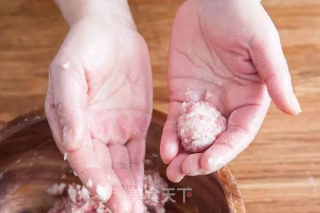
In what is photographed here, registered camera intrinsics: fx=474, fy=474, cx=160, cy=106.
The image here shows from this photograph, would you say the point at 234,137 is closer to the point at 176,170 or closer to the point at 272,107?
the point at 176,170

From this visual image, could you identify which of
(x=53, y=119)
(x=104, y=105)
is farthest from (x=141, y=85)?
(x=53, y=119)

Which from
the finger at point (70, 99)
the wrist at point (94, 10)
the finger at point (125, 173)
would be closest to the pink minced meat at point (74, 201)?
the finger at point (125, 173)

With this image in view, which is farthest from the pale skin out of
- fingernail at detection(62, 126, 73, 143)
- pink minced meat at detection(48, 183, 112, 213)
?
pink minced meat at detection(48, 183, 112, 213)

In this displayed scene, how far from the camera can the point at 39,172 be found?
0.94 m

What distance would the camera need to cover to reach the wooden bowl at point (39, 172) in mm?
854

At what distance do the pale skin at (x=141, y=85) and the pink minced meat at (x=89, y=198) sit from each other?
0.26 ft

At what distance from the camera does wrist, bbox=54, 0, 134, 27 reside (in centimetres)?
92

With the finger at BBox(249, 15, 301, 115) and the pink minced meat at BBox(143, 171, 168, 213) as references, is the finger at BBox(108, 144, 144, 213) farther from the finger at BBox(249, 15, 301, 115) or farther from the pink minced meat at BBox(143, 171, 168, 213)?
the finger at BBox(249, 15, 301, 115)

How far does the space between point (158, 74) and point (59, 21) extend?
300 mm

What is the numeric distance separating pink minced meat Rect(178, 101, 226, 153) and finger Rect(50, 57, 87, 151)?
0.17 m

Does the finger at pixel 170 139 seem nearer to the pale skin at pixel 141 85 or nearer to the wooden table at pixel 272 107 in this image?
the pale skin at pixel 141 85

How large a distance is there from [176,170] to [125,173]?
12 centimetres

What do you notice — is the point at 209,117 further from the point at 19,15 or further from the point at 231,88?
the point at 19,15

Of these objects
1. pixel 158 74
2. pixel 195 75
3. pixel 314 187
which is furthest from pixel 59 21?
pixel 314 187
